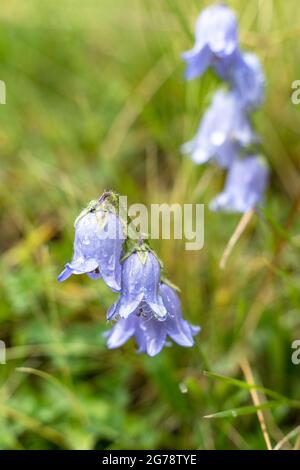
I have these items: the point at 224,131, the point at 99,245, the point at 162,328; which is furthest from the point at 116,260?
the point at 224,131

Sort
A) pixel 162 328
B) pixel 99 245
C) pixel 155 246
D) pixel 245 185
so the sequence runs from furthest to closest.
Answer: pixel 155 246
pixel 245 185
pixel 162 328
pixel 99 245

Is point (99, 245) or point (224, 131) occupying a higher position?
point (224, 131)

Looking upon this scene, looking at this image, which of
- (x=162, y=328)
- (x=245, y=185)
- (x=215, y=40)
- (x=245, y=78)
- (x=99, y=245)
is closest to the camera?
(x=99, y=245)

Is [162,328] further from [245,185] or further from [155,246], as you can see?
[155,246]

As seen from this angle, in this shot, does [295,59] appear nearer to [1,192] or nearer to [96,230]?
[1,192]

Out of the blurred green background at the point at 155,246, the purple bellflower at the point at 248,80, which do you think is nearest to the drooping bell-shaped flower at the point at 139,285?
the blurred green background at the point at 155,246

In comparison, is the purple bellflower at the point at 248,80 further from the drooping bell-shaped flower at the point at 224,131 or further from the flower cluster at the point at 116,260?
the flower cluster at the point at 116,260
